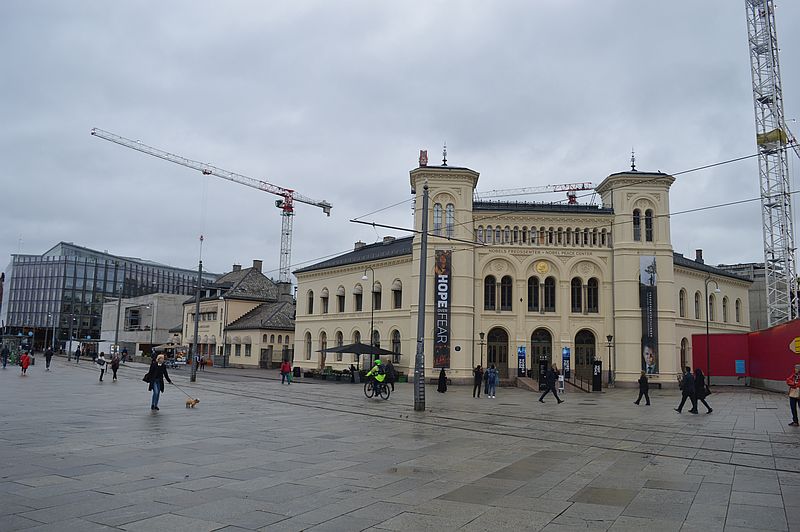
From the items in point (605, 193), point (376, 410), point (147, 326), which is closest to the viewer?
point (376, 410)

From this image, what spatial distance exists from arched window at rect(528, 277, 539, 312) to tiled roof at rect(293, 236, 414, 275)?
9104 millimetres

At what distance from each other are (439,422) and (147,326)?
90.9m

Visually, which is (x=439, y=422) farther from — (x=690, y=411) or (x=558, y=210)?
(x=558, y=210)

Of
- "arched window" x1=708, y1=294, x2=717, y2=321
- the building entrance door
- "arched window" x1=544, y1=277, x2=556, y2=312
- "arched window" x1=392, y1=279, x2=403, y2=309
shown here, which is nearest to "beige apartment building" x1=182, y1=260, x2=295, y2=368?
"arched window" x1=392, y1=279, x2=403, y2=309

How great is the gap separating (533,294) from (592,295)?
167 inches

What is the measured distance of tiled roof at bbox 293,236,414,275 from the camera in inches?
1947

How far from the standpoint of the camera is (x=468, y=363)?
4312 cm

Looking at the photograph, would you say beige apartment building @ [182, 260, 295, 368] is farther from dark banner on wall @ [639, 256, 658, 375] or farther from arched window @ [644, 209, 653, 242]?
arched window @ [644, 209, 653, 242]

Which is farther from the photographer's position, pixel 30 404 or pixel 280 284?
pixel 280 284

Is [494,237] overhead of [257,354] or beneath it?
overhead

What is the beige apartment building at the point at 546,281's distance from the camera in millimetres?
43156

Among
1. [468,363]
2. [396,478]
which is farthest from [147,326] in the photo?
[396,478]

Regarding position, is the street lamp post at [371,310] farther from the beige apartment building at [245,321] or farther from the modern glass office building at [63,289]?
the modern glass office building at [63,289]

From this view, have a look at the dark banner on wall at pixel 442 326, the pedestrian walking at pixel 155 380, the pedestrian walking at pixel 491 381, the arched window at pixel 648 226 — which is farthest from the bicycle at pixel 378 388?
the arched window at pixel 648 226
